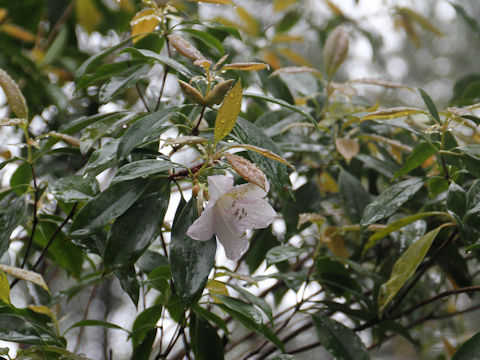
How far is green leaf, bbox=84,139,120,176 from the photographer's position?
0.67 metres

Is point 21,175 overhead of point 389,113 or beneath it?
beneath

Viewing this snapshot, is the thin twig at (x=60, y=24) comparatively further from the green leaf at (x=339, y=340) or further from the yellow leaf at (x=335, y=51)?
the green leaf at (x=339, y=340)

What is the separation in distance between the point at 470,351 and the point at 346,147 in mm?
415

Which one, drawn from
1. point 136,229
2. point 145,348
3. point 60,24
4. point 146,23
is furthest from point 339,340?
point 60,24

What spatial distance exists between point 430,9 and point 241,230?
12.7ft

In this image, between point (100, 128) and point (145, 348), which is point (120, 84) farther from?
point (145, 348)

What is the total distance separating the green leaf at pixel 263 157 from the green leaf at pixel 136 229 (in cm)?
13

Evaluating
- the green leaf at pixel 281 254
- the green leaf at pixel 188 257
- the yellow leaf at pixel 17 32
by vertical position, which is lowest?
the green leaf at pixel 281 254

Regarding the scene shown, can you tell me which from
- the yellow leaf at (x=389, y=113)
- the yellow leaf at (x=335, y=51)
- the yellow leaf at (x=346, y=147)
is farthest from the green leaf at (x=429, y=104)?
the yellow leaf at (x=335, y=51)

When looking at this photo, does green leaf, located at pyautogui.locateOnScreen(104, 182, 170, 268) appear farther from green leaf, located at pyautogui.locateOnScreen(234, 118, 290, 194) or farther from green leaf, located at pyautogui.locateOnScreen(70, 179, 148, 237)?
green leaf, located at pyautogui.locateOnScreen(234, 118, 290, 194)

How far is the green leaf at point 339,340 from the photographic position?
0.86 m

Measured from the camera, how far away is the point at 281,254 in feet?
2.82

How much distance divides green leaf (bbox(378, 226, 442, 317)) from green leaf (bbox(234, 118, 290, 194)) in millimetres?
255

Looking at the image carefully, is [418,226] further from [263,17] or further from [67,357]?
[263,17]
